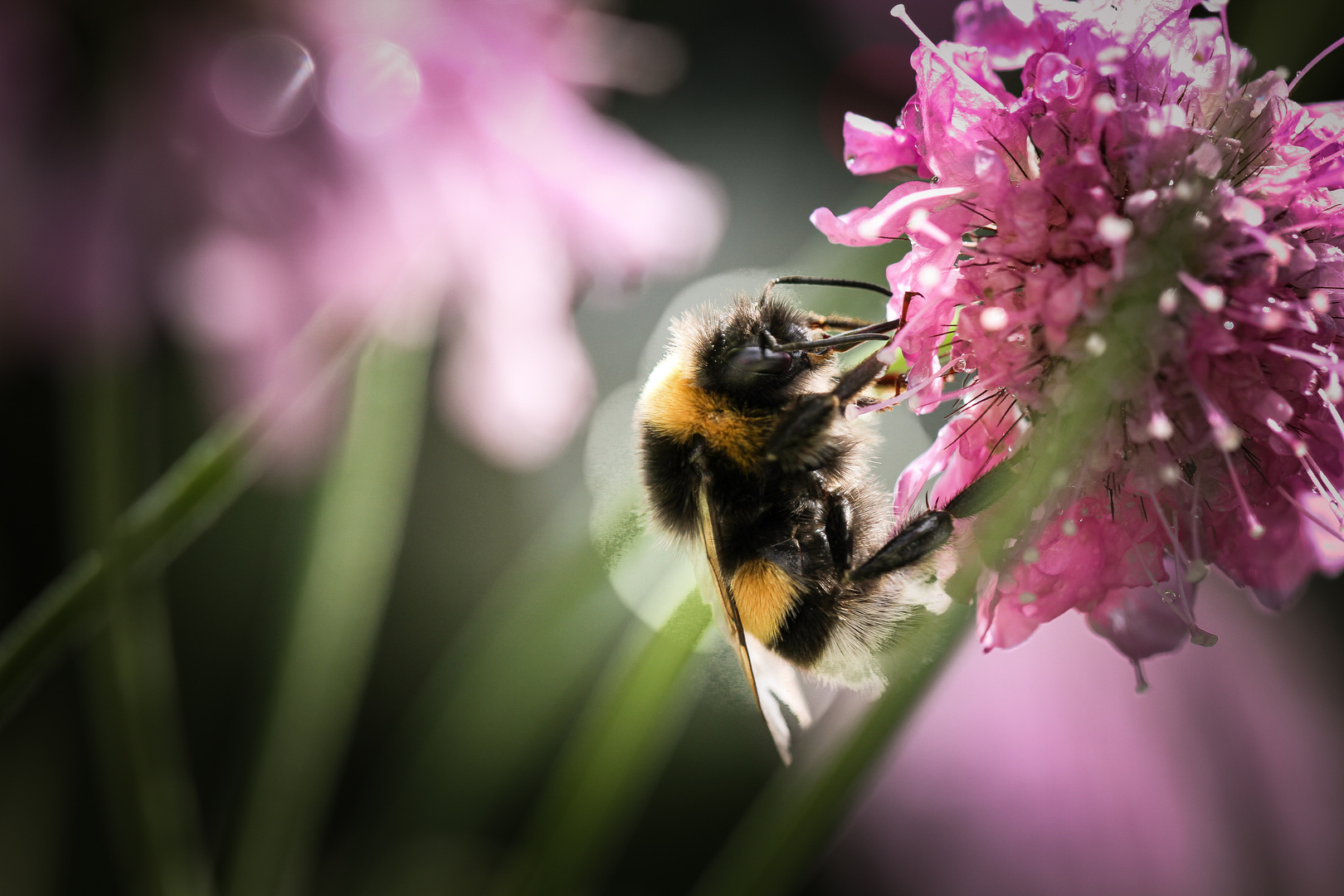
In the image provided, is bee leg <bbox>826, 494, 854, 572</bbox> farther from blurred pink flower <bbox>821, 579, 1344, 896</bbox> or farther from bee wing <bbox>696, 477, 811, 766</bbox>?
blurred pink flower <bbox>821, 579, 1344, 896</bbox>

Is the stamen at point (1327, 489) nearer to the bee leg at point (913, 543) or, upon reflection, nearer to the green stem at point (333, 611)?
the bee leg at point (913, 543)

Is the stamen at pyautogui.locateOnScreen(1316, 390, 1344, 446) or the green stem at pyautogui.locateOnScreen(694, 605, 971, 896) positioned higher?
the stamen at pyautogui.locateOnScreen(1316, 390, 1344, 446)

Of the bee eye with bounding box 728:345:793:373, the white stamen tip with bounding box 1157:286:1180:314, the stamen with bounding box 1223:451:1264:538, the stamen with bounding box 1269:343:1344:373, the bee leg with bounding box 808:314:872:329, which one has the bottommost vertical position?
the stamen with bounding box 1223:451:1264:538

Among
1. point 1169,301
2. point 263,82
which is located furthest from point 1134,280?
point 263,82

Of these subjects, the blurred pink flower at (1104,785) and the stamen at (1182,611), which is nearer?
the stamen at (1182,611)

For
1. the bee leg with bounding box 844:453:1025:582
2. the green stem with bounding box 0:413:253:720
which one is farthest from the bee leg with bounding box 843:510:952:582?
the green stem with bounding box 0:413:253:720

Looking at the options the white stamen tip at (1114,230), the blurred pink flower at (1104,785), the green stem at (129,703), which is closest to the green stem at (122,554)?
the green stem at (129,703)

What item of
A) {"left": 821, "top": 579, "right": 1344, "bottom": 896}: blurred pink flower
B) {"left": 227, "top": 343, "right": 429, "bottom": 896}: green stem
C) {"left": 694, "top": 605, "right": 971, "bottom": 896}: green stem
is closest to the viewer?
{"left": 694, "top": 605, "right": 971, "bottom": 896}: green stem

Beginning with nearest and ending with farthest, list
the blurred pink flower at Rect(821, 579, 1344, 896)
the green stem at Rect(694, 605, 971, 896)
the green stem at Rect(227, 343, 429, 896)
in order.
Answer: the green stem at Rect(694, 605, 971, 896) < the green stem at Rect(227, 343, 429, 896) < the blurred pink flower at Rect(821, 579, 1344, 896)
